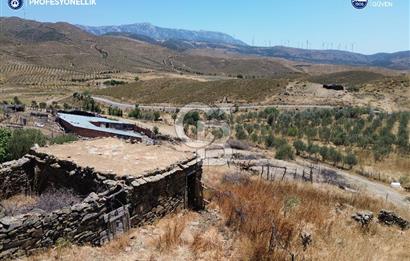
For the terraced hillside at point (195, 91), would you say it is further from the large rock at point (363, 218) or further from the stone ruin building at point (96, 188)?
the stone ruin building at point (96, 188)

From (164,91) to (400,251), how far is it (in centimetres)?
7540

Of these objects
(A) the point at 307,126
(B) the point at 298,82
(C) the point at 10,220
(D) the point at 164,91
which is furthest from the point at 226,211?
(D) the point at 164,91

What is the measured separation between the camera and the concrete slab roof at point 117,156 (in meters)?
10.0

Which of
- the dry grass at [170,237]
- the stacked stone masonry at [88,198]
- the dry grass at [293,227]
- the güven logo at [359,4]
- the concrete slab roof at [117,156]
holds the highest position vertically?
the güven logo at [359,4]

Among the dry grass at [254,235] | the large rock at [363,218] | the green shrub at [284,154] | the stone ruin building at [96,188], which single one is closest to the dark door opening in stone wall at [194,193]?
the stone ruin building at [96,188]

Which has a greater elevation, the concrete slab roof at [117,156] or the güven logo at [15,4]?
the güven logo at [15,4]

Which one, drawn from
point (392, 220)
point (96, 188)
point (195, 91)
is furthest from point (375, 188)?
point (195, 91)

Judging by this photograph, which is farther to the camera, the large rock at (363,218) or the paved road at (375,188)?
the paved road at (375,188)

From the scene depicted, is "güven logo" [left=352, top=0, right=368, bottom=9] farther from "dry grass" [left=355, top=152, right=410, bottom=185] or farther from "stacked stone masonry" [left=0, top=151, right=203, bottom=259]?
"stacked stone masonry" [left=0, top=151, right=203, bottom=259]

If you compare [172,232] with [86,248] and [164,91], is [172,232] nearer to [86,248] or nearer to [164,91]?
[86,248]

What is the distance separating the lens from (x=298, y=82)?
76.8 m

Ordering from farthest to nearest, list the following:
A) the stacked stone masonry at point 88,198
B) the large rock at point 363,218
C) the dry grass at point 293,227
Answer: the large rock at point 363,218 → the dry grass at point 293,227 → the stacked stone masonry at point 88,198

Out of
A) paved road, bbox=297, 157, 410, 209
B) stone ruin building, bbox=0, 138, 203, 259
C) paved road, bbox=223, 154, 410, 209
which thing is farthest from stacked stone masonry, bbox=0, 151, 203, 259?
paved road, bbox=297, 157, 410, 209

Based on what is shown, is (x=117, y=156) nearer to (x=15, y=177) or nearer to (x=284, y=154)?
(x=15, y=177)
